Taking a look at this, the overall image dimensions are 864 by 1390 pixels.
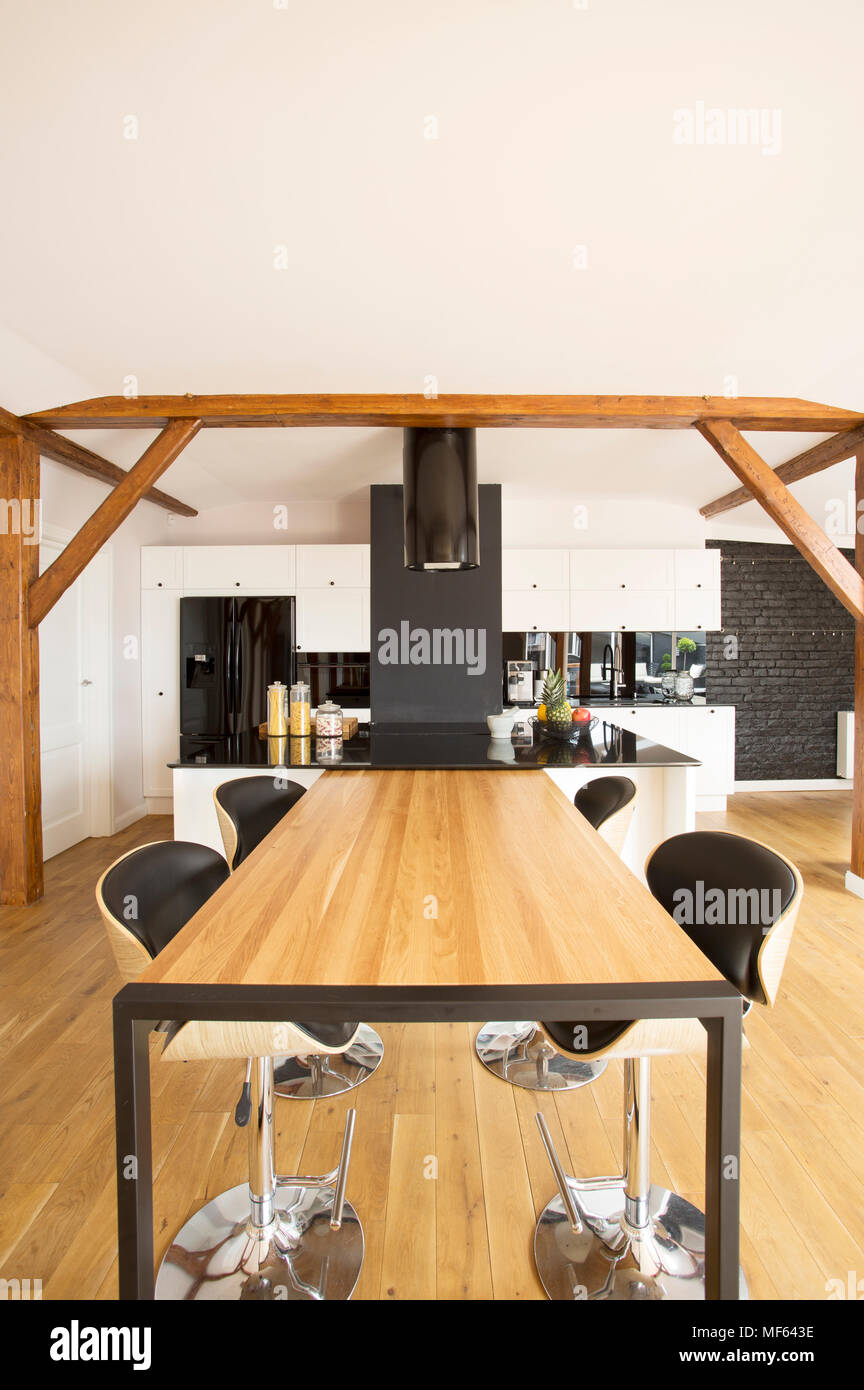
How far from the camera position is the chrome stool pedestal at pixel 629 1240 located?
1436 millimetres

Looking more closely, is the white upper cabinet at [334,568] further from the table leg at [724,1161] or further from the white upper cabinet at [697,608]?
the table leg at [724,1161]

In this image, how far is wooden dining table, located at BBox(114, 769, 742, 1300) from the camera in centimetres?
98

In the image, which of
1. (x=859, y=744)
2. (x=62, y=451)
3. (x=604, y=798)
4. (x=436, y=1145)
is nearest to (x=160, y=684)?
(x=62, y=451)

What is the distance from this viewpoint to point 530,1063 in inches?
89.4

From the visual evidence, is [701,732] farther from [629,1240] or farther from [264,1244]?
[264,1244]

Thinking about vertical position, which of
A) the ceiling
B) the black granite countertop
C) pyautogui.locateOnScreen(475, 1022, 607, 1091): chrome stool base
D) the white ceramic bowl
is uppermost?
the ceiling

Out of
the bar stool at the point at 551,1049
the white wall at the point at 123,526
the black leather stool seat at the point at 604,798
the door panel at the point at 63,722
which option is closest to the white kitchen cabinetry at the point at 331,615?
the white wall at the point at 123,526

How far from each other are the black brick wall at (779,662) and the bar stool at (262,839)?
5.26 m

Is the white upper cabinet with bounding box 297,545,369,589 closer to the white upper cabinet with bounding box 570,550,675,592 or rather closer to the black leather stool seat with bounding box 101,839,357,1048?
the white upper cabinet with bounding box 570,550,675,592

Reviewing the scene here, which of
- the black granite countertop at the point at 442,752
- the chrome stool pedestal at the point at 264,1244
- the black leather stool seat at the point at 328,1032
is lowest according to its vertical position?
the chrome stool pedestal at the point at 264,1244

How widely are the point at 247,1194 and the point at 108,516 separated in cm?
318

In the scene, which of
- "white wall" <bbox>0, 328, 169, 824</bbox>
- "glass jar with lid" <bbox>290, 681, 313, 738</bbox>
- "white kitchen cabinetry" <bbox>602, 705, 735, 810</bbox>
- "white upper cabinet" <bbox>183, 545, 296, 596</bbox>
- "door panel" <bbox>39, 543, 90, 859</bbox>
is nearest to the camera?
"white wall" <bbox>0, 328, 169, 824</bbox>

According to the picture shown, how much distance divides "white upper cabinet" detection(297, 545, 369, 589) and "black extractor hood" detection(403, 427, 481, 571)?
2.05m

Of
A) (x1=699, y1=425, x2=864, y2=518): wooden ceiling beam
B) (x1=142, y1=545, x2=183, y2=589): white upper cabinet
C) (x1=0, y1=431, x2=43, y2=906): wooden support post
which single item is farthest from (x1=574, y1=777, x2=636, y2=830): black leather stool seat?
(x1=142, y1=545, x2=183, y2=589): white upper cabinet
